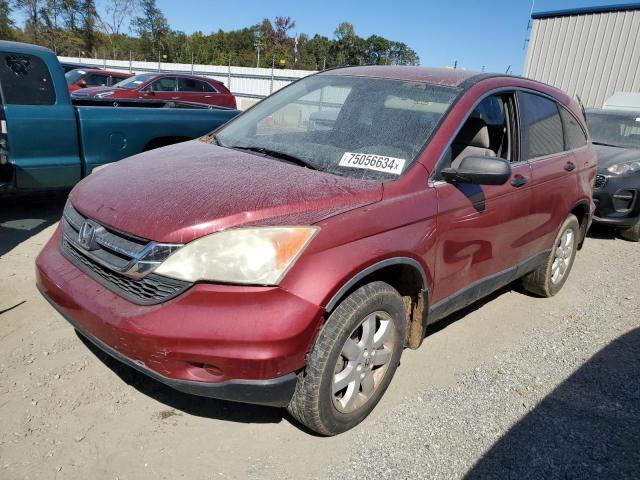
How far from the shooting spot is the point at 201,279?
6.90ft

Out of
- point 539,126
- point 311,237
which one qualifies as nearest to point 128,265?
point 311,237

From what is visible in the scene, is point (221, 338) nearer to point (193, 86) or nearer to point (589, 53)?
point (193, 86)

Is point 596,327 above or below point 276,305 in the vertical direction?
below

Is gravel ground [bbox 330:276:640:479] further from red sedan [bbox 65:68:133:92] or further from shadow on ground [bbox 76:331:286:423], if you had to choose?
red sedan [bbox 65:68:133:92]

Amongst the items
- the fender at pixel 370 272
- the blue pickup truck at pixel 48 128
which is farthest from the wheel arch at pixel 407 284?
the blue pickup truck at pixel 48 128

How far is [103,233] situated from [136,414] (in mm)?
952

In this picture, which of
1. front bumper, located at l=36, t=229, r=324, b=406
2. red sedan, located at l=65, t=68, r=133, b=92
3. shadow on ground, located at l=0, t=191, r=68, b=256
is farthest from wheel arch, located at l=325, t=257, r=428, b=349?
red sedan, located at l=65, t=68, r=133, b=92

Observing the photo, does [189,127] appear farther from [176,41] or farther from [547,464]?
[176,41]

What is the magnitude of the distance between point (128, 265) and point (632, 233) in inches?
270

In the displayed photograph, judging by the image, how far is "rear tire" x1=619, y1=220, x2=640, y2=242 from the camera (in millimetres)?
6792

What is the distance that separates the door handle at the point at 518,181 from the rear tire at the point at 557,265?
3.42 feet

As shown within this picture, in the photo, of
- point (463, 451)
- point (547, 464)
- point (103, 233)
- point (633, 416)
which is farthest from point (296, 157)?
point (633, 416)

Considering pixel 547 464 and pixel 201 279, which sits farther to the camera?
pixel 547 464

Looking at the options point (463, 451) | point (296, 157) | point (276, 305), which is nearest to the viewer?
point (276, 305)
